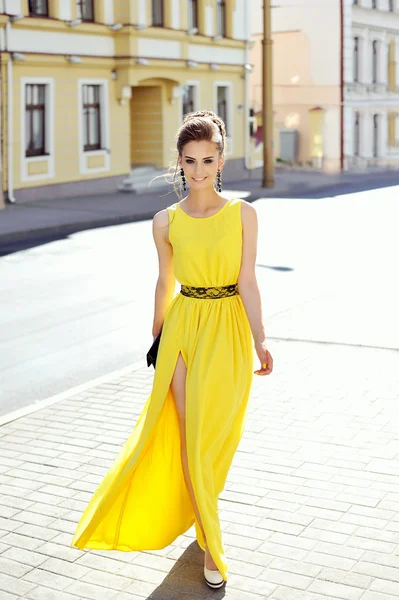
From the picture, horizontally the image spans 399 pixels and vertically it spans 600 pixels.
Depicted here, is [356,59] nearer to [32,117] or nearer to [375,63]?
[375,63]

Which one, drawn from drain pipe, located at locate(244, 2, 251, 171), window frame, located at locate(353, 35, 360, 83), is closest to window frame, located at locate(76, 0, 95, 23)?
drain pipe, located at locate(244, 2, 251, 171)

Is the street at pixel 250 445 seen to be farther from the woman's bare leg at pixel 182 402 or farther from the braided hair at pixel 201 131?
the braided hair at pixel 201 131

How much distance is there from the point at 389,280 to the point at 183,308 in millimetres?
8917

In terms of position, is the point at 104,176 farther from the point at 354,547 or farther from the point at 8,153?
the point at 354,547

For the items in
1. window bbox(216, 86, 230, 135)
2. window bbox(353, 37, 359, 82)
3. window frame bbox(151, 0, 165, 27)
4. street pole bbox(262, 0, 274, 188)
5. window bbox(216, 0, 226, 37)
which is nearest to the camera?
street pole bbox(262, 0, 274, 188)

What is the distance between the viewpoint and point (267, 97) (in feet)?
96.9

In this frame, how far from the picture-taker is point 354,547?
496cm

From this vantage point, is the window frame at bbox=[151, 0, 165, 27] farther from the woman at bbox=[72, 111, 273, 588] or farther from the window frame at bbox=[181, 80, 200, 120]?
the woman at bbox=[72, 111, 273, 588]

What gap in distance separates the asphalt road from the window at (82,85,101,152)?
899 centimetres

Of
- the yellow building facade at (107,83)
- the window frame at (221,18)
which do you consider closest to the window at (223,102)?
the yellow building facade at (107,83)

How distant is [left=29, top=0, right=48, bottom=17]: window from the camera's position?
27014 millimetres

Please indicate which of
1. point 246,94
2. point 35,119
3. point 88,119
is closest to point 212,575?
point 35,119

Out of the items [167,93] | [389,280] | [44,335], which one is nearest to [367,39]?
[167,93]

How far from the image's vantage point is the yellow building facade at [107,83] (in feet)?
87.0
